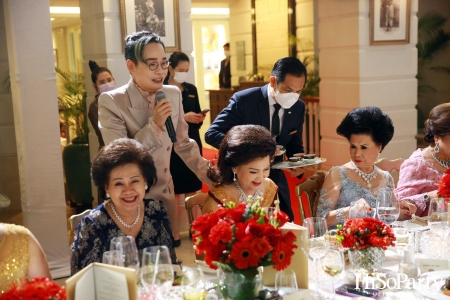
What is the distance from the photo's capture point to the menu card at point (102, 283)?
166 cm

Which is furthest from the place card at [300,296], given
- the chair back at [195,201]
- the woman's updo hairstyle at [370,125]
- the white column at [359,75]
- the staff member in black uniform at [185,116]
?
the white column at [359,75]

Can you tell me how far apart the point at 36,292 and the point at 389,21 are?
541 cm

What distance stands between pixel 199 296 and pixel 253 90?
6.04 ft

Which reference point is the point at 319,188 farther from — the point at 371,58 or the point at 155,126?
the point at 371,58

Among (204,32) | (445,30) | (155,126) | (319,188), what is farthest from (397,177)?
(204,32)

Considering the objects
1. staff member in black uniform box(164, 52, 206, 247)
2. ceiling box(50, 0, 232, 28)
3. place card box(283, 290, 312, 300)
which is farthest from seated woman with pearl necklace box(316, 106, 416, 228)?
ceiling box(50, 0, 232, 28)

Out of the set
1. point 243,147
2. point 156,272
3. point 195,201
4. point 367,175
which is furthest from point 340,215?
point 156,272

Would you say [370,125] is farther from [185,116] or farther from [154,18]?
[154,18]

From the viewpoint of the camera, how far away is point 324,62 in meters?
6.67

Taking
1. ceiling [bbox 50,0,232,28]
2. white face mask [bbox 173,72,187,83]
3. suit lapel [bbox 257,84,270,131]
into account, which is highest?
ceiling [bbox 50,0,232,28]

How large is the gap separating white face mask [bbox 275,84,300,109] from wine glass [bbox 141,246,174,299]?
→ 171 centimetres

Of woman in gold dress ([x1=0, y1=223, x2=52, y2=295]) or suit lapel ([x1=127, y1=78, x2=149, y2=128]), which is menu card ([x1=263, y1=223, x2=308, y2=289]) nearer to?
woman in gold dress ([x1=0, y1=223, x2=52, y2=295])

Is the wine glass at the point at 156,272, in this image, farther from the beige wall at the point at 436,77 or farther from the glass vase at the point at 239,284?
the beige wall at the point at 436,77

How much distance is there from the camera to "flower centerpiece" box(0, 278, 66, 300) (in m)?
1.54
